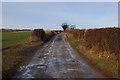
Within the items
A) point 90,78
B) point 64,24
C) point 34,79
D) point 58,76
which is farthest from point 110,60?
point 64,24

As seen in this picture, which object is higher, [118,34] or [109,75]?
[118,34]

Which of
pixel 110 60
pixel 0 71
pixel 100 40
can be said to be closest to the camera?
Result: pixel 0 71

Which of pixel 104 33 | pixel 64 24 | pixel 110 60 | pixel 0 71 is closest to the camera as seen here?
pixel 0 71

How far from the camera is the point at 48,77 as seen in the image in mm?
7246

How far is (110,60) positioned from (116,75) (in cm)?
285

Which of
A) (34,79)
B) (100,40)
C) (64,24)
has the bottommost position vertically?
(34,79)

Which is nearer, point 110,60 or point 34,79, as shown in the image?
point 34,79

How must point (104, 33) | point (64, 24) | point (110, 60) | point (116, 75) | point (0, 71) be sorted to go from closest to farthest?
1. point (116, 75)
2. point (0, 71)
3. point (110, 60)
4. point (104, 33)
5. point (64, 24)

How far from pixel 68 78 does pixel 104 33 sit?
18.9 feet

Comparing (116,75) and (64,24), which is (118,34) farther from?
(64,24)

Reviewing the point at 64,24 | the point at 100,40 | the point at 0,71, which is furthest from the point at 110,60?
the point at 64,24

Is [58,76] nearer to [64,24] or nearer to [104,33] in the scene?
[104,33]

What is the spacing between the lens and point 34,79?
275 inches

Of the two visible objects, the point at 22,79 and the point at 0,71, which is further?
the point at 0,71
